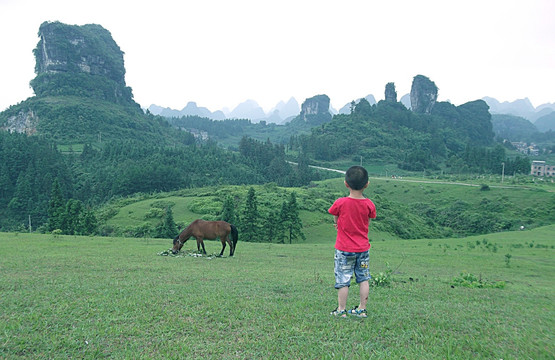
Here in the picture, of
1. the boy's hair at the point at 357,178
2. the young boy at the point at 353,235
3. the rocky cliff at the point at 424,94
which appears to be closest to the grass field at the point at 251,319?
the young boy at the point at 353,235

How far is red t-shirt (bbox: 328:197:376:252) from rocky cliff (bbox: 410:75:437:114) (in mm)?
189393

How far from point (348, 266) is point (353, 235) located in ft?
1.70

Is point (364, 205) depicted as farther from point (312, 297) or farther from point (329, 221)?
point (329, 221)

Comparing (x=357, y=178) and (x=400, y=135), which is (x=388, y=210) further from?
(x=400, y=135)

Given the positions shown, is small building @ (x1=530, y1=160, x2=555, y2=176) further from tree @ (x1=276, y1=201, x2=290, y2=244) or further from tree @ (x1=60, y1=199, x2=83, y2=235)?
tree @ (x1=60, y1=199, x2=83, y2=235)

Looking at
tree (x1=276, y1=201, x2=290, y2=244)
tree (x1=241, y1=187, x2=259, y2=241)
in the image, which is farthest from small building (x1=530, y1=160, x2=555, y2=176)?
tree (x1=241, y1=187, x2=259, y2=241)

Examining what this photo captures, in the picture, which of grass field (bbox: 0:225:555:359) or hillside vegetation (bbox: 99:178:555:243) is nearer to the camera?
grass field (bbox: 0:225:555:359)

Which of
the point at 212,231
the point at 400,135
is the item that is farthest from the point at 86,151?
the point at 400,135

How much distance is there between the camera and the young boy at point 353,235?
5.73m

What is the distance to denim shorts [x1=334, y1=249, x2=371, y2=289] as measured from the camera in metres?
5.78

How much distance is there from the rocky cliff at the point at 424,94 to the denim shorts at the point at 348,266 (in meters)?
190

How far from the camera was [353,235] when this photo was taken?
573 cm

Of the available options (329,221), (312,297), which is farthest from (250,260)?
(329,221)

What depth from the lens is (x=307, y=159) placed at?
111 metres
